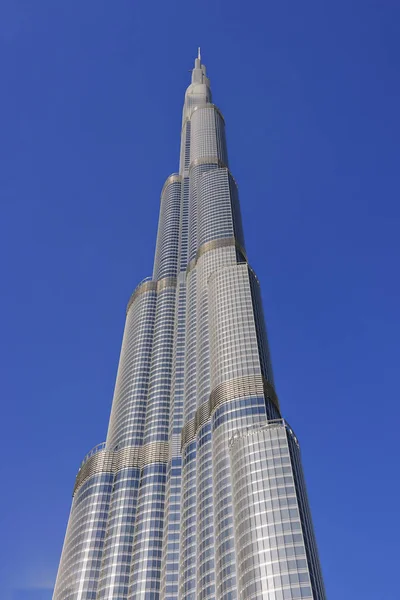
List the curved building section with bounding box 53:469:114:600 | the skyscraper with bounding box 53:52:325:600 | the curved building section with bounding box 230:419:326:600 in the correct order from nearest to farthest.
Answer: the curved building section with bounding box 230:419:326:600 → the skyscraper with bounding box 53:52:325:600 → the curved building section with bounding box 53:469:114:600

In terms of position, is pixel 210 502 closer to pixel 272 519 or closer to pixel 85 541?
pixel 272 519

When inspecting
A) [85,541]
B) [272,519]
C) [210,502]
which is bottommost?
[272,519]

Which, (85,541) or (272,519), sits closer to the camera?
(272,519)

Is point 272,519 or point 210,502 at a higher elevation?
point 210,502

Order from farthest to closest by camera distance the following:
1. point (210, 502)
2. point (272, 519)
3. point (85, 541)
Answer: point (85, 541), point (210, 502), point (272, 519)

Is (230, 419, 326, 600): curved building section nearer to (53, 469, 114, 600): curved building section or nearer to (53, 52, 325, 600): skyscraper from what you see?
(53, 52, 325, 600): skyscraper

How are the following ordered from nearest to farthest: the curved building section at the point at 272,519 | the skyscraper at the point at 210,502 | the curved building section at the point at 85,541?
the curved building section at the point at 272,519 < the skyscraper at the point at 210,502 < the curved building section at the point at 85,541

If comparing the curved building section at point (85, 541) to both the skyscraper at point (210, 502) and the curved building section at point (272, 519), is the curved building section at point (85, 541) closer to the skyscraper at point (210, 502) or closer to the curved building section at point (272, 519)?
the skyscraper at point (210, 502)

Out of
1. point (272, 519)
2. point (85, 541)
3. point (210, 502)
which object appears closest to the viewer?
point (272, 519)

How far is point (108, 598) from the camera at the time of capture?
15550 centimetres

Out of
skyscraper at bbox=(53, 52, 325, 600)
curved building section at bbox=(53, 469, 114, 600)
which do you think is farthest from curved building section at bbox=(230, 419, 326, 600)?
curved building section at bbox=(53, 469, 114, 600)

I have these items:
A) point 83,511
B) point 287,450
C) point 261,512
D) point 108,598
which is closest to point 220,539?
point 261,512

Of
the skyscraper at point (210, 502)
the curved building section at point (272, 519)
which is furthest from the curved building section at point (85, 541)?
the curved building section at point (272, 519)

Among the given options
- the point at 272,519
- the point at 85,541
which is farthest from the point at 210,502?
the point at 85,541
